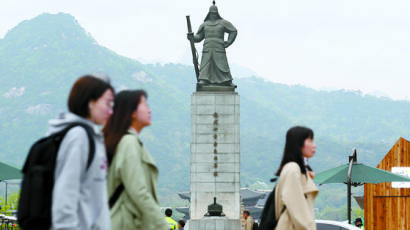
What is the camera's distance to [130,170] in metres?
4.43

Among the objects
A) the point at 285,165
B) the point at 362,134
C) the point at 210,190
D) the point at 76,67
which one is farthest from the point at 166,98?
the point at 285,165

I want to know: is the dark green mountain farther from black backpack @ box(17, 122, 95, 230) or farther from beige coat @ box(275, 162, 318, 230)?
black backpack @ box(17, 122, 95, 230)

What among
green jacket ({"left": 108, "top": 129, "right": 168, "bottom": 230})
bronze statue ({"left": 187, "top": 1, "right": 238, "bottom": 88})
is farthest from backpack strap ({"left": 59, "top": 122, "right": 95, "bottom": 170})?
bronze statue ({"left": 187, "top": 1, "right": 238, "bottom": 88})

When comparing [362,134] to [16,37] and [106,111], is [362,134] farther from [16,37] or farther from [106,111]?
[106,111]

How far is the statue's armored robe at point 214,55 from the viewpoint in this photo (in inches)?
923

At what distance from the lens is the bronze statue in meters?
23.4

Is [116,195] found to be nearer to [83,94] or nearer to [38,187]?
[83,94]

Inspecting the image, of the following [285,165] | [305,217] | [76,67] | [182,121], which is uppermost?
[76,67]

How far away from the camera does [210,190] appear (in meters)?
22.7

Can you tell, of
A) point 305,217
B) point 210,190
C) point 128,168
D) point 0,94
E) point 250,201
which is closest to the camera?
point 128,168

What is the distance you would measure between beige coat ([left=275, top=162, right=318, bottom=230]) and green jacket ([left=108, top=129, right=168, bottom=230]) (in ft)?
3.39

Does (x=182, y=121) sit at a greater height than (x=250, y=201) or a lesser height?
greater

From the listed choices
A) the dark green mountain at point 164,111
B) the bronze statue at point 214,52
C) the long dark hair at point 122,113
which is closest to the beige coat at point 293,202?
the long dark hair at point 122,113

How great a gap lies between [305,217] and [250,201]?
6204 centimetres
